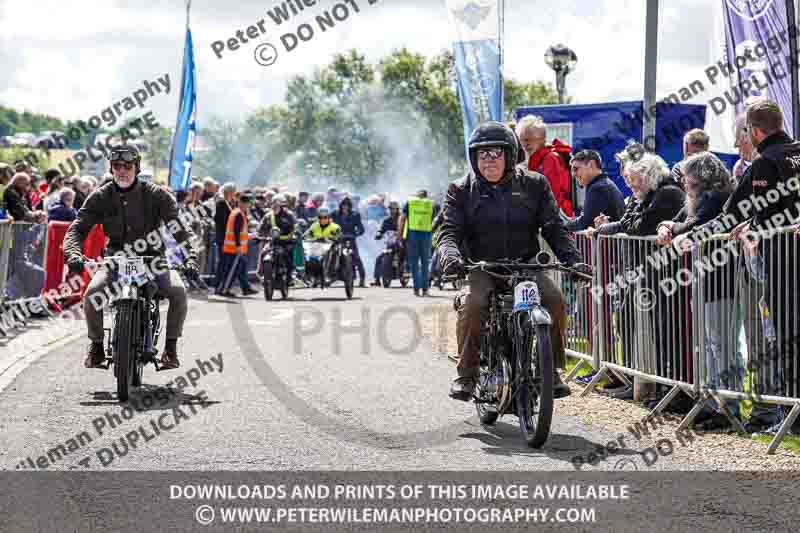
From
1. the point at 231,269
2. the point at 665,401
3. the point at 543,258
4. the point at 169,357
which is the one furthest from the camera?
the point at 231,269

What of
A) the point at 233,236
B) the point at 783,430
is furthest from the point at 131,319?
the point at 233,236

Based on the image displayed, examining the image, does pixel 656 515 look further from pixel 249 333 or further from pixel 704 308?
pixel 249 333

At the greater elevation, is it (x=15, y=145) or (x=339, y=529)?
(x=15, y=145)

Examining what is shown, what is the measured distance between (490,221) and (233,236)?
52.8 ft

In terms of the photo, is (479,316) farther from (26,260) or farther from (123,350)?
(26,260)

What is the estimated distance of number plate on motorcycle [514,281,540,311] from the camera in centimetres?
793

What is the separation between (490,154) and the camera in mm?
8438

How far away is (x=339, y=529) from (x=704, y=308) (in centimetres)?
388

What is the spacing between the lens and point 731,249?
8281 mm

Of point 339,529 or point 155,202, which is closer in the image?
point 339,529

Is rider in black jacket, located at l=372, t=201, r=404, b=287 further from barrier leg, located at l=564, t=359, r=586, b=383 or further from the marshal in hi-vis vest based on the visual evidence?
barrier leg, located at l=564, t=359, r=586, b=383

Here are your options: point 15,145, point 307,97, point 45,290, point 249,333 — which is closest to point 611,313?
point 249,333

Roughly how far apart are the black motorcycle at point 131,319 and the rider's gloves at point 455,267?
294 centimetres

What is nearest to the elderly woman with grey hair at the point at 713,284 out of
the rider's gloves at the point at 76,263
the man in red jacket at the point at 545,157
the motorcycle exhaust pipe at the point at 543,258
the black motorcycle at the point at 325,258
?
the motorcycle exhaust pipe at the point at 543,258
